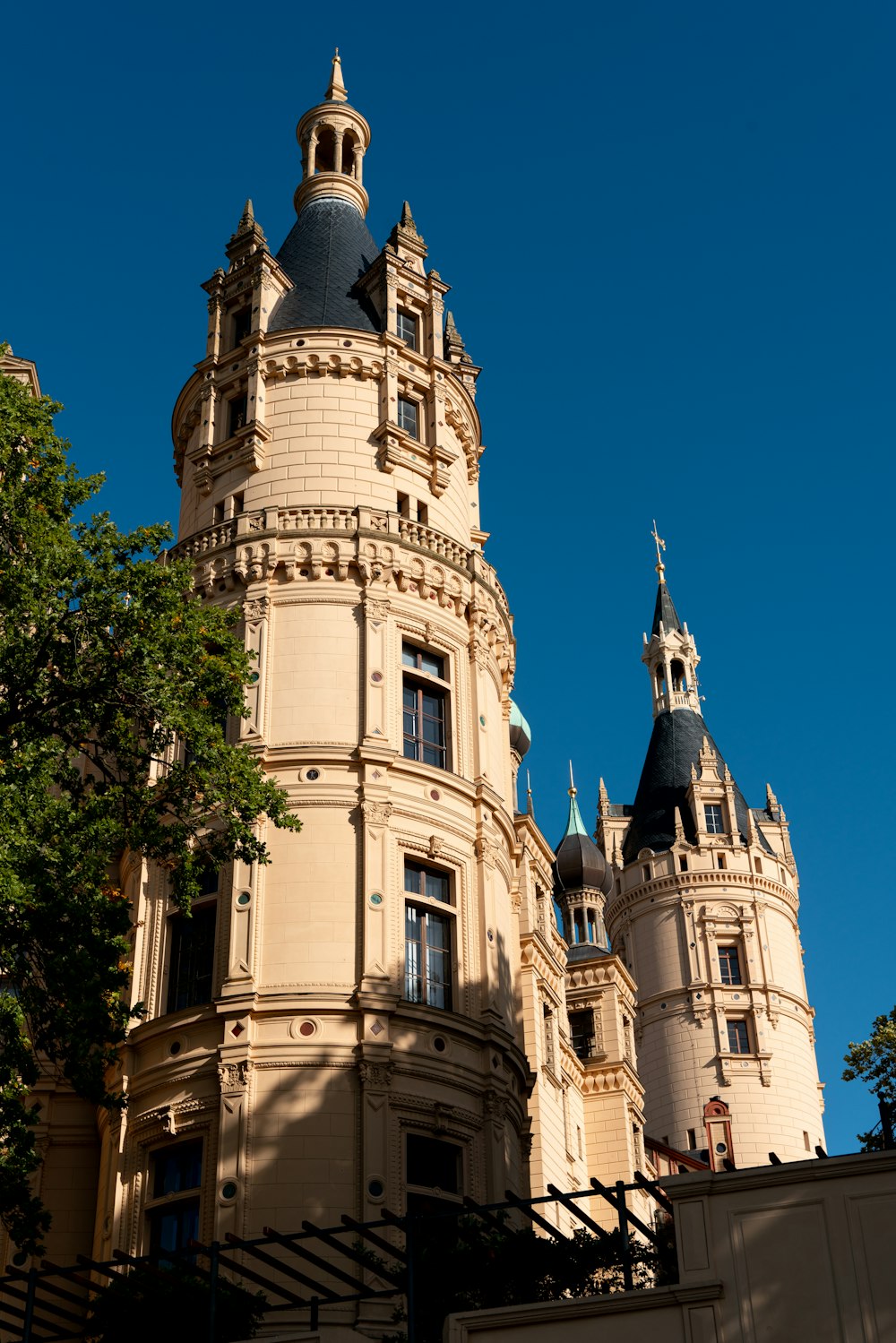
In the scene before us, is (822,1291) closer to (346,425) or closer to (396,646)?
(396,646)

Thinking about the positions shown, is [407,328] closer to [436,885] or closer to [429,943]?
[436,885]

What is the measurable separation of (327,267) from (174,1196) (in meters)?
23.8

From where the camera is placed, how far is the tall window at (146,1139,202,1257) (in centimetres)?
2980

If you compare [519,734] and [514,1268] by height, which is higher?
[519,734]

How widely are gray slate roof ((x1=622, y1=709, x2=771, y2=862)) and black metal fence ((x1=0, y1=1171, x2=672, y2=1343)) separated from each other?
5648 cm

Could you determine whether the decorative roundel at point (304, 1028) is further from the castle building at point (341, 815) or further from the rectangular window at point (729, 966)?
the rectangular window at point (729, 966)

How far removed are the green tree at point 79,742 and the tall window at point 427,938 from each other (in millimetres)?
5641

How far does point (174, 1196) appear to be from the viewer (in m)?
30.0

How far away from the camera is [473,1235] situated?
2288cm

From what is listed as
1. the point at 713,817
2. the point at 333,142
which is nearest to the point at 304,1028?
the point at 333,142

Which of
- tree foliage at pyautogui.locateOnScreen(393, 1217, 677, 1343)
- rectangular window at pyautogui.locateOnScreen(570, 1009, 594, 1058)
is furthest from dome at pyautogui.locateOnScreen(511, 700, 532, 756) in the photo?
tree foliage at pyautogui.locateOnScreen(393, 1217, 677, 1343)

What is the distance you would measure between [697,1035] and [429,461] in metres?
47.6

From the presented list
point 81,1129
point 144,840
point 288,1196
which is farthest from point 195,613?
point 81,1129

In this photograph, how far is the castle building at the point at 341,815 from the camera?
99.3 ft
